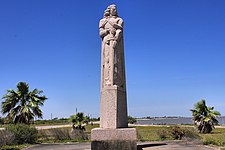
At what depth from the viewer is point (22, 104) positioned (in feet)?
69.9

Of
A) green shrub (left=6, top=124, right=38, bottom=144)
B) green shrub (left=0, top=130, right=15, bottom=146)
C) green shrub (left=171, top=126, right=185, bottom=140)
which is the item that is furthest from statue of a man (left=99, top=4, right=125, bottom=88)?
green shrub (left=171, top=126, right=185, bottom=140)

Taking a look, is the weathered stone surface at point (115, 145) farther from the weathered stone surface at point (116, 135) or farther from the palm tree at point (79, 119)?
the palm tree at point (79, 119)

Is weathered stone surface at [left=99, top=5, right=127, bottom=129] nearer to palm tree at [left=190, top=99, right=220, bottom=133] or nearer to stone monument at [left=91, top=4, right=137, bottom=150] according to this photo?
stone monument at [left=91, top=4, right=137, bottom=150]

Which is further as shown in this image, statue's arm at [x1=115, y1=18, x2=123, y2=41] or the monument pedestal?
statue's arm at [x1=115, y1=18, x2=123, y2=41]

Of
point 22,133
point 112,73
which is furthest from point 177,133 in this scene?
point 112,73

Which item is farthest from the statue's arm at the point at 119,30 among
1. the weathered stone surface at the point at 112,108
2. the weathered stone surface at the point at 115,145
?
the weathered stone surface at the point at 115,145

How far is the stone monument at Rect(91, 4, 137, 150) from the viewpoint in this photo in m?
7.21

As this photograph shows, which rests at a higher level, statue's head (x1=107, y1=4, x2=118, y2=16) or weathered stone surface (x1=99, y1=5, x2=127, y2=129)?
statue's head (x1=107, y1=4, x2=118, y2=16)

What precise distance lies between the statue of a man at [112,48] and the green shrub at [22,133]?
11284 mm

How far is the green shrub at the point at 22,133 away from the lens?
55.8 feet

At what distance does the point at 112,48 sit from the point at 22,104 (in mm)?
15566

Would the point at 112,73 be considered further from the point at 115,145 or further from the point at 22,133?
the point at 22,133

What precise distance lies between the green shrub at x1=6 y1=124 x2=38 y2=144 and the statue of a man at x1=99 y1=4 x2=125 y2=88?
1128 cm

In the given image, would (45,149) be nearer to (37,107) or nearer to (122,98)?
(122,98)
